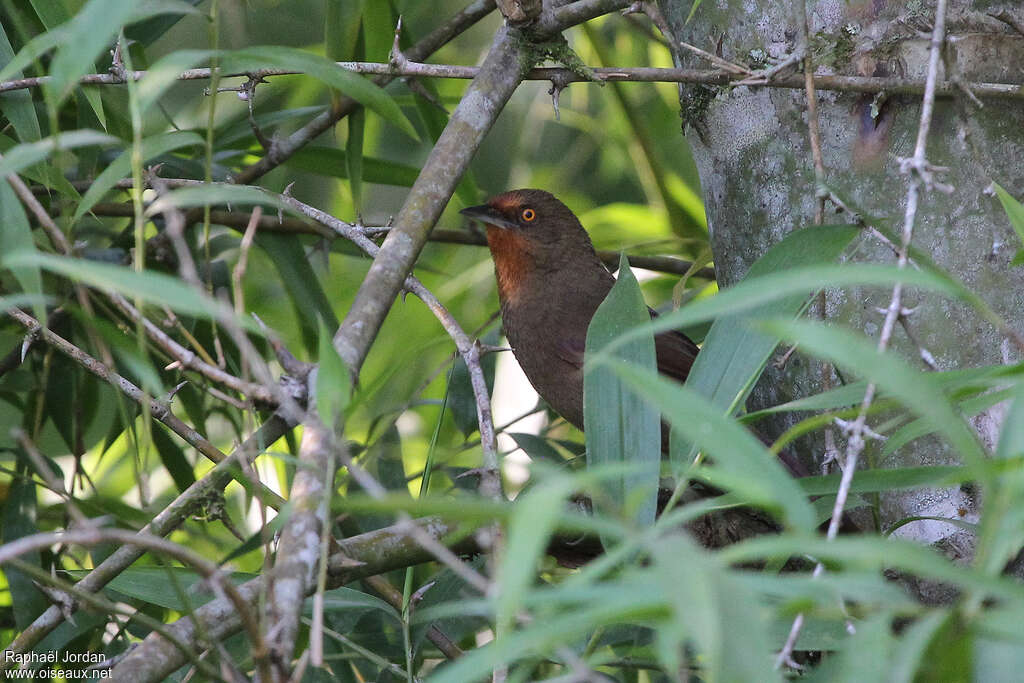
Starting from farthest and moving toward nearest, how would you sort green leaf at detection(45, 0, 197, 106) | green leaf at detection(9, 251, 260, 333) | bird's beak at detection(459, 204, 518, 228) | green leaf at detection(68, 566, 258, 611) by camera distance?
bird's beak at detection(459, 204, 518, 228) → green leaf at detection(68, 566, 258, 611) → green leaf at detection(45, 0, 197, 106) → green leaf at detection(9, 251, 260, 333)

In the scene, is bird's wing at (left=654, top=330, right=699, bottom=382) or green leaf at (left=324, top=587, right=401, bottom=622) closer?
green leaf at (left=324, top=587, right=401, bottom=622)

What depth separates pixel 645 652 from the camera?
79.0 inches

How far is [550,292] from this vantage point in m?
3.55

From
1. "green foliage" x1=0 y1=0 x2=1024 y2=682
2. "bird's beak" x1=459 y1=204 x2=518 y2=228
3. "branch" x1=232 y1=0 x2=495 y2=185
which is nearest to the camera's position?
"green foliage" x1=0 y1=0 x2=1024 y2=682

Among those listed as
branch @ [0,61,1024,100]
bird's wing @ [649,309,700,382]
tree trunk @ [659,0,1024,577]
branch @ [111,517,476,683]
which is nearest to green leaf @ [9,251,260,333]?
branch @ [111,517,476,683]

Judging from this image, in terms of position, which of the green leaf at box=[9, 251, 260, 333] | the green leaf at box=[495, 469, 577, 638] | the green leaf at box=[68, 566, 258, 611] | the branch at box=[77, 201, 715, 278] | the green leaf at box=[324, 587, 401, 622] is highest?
the branch at box=[77, 201, 715, 278]

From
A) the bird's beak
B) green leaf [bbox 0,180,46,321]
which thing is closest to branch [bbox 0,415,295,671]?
green leaf [bbox 0,180,46,321]

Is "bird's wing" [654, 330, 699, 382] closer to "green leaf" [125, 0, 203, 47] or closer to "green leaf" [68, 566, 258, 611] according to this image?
"green leaf" [68, 566, 258, 611]

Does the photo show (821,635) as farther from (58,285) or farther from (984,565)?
(58,285)

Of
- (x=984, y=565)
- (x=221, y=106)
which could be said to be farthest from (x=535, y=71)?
(x=221, y=106)

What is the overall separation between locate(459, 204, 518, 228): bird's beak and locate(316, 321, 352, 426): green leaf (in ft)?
7.31

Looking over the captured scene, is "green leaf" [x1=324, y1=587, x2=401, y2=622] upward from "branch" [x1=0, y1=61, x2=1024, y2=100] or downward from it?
downward

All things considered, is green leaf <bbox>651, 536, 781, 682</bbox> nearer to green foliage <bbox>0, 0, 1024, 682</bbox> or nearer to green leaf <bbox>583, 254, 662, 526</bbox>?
green foliage <bbox>0, 0, 1024, 682</bbox>

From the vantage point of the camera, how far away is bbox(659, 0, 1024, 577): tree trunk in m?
2.26
